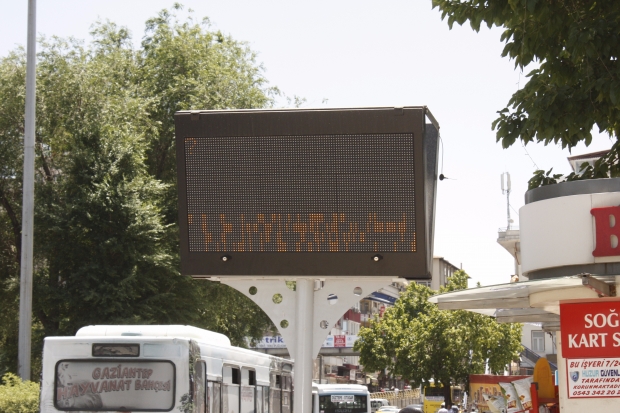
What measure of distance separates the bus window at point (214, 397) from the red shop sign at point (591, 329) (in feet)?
18.0

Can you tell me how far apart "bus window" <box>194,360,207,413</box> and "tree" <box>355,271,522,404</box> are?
3245 cm

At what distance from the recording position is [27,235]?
65.7ft

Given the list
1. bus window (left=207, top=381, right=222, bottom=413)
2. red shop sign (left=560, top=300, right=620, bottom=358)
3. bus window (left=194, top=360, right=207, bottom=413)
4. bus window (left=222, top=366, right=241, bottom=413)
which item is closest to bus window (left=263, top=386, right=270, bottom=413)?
bus window (left=222, top=366, right=241, bottom=413)

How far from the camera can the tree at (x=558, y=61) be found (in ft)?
31.6

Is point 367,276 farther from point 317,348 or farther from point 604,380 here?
point 604,380

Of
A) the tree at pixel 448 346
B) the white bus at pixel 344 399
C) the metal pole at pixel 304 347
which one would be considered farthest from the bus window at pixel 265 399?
the tree at pixel 448 346

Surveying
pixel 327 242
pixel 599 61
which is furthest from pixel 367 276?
pixel 599 61

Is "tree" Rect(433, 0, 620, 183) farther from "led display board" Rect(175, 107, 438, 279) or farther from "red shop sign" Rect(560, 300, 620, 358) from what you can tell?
"led display board" Rect(175, 107, 438, 279)

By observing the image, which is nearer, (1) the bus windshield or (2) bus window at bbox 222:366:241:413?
(2) bus window at bbox 222:366:241:413

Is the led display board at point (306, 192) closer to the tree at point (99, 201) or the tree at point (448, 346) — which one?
the tree at point (99, 201)

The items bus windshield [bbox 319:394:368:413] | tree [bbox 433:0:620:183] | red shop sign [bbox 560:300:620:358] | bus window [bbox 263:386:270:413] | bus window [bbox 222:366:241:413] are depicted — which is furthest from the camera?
bus windshield [bbox 319:394:368:413]

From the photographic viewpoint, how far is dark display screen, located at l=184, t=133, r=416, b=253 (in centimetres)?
773

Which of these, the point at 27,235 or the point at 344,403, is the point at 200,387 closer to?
the point at 27,235

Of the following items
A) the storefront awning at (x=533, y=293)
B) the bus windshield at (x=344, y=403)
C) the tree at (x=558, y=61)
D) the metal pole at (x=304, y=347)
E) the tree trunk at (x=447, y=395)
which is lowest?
the tree trunk at (x=447, y=395)
